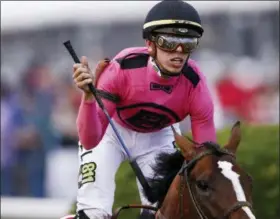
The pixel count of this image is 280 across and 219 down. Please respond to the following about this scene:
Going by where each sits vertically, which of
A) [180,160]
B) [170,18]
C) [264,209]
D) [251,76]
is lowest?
[251,76]

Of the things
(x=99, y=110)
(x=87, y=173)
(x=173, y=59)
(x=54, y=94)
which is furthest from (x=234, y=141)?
(x=54, y=94)

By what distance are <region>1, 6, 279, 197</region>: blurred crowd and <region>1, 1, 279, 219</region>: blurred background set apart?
0.05 feet

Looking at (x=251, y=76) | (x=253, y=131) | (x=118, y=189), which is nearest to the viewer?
(x=118, y=189)

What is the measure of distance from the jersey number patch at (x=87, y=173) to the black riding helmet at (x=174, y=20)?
34.6 inches

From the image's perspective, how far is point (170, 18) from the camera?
622 centimetres

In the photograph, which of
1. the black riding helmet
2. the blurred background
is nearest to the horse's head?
the black riding helmet

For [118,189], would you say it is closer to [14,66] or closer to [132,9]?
[132,9]

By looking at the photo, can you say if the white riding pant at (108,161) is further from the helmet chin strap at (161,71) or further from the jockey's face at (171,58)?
the jockey's face at (171,58)

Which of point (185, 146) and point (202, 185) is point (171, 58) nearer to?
point (185, 146)

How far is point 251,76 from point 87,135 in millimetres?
14678

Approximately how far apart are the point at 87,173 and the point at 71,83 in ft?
37.3

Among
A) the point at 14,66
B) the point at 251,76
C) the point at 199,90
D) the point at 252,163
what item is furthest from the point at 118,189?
the point at 14,66

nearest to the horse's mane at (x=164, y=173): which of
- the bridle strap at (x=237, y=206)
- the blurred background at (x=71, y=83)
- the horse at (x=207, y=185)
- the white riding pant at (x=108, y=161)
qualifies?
the horse at (x=207, y=185)

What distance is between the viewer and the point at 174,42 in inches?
244
